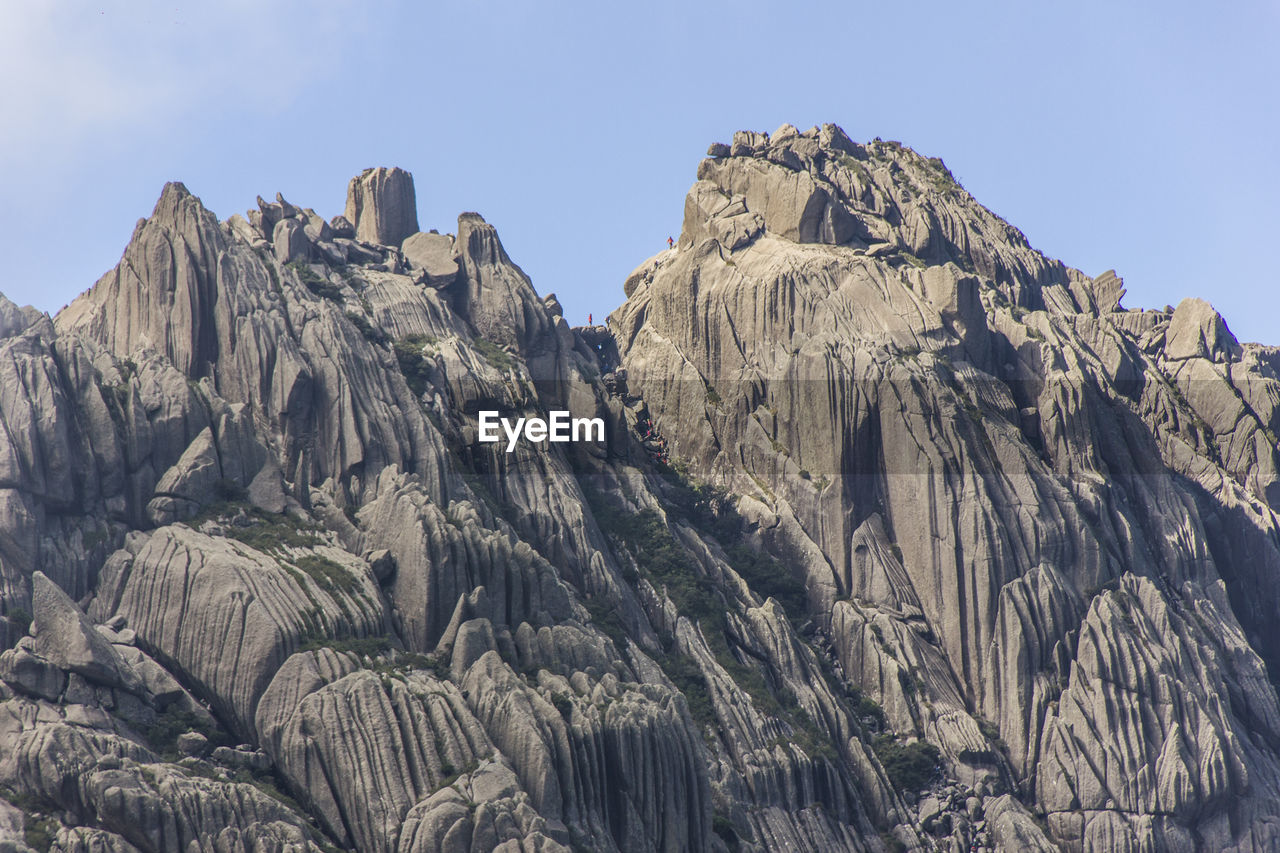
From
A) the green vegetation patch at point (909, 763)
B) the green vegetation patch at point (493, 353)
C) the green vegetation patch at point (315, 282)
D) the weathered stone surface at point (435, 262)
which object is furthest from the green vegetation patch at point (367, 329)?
the green vegetation patch at point (909, 763)

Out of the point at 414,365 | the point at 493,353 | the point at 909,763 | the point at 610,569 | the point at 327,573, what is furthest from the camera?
the point at 493,353

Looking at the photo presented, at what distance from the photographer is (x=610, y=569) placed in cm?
16388

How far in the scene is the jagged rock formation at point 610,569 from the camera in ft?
407

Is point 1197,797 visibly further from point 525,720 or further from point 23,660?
point 23,660

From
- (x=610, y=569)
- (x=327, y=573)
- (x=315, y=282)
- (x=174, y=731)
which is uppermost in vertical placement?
(x=315, y=282)

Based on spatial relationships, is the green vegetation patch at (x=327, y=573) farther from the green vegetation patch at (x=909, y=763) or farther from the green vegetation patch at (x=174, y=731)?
the green vegetation patch at (x=909, y=763)

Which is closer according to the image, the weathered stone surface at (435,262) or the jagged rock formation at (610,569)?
the jagged rock formation at (610,569)

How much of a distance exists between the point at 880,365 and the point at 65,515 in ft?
236

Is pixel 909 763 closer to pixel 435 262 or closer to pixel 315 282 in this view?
pixel 315 282

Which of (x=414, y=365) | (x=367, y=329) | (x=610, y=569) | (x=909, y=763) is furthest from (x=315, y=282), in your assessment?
(x=909, y=763)

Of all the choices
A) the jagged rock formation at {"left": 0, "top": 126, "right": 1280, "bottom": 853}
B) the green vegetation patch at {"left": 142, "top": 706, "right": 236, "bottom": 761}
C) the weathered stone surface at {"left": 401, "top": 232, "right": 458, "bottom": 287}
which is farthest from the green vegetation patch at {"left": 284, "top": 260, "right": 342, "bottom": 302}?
the green vegetation patch at {"left": 142, "top": 706, "right": 236, "bottom": 761}

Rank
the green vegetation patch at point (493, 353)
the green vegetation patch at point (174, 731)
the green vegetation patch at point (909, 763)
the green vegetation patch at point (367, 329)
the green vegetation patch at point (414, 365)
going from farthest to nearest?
the green vegetation patch at point (493, 353)
the green vegetation patch at point (367, 329)
the green vegetation patch at point (414, 365)
the green vegetation patch at point (909, 763)
the green vegetation patch at point (174, 731)

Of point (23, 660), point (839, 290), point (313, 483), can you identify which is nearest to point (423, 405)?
point (313, 483)

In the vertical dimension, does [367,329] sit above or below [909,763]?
above
